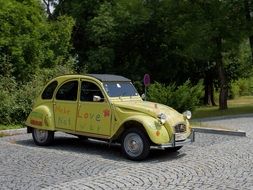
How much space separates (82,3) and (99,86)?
2632cm

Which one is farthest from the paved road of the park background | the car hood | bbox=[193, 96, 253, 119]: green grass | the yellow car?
bbox=[193, 96, 253, 119]: green grass

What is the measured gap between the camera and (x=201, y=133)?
15070mm

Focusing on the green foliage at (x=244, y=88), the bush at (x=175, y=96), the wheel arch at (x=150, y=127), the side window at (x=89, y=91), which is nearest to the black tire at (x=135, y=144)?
the wheel arch at (x=150, y=127)

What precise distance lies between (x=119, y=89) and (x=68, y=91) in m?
1.33

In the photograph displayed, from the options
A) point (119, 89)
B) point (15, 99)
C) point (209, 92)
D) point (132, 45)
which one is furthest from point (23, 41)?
point (209, 92)

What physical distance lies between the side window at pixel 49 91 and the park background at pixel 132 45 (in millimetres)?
4096

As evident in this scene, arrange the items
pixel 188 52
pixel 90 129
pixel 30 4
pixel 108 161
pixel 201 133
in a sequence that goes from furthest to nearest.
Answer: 1. pixel 188 52
2. pixel 30 4
3. pixel 201 133
4. pixel 90 129
5. pixel 108 161

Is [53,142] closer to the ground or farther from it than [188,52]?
closer to the ground

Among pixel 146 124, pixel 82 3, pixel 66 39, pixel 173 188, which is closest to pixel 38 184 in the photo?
pixel 173 188

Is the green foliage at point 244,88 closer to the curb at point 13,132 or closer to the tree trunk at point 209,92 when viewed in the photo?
the tree trunk at point 209,92

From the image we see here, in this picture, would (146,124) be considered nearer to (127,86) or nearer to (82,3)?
(127,86)

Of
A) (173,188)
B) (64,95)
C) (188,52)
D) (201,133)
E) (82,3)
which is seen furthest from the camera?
(82,3)

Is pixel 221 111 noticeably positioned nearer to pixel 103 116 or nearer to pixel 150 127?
pixel 103 116

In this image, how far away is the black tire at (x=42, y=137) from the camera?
12.3 m
